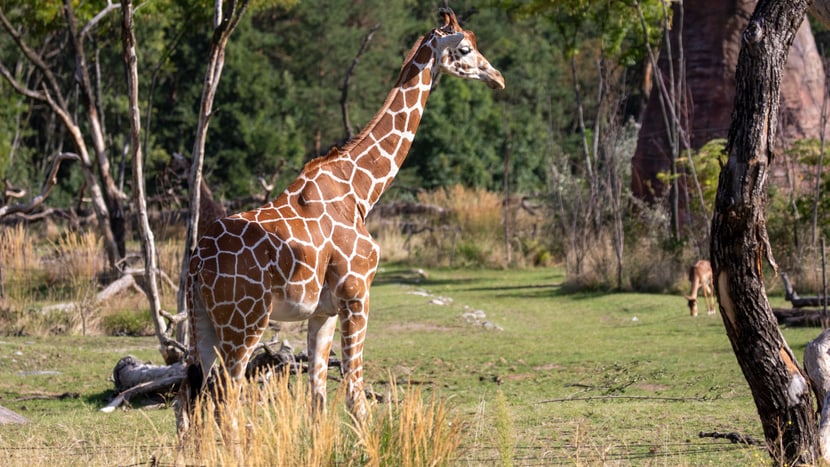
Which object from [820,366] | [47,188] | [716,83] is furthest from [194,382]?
[716,83]

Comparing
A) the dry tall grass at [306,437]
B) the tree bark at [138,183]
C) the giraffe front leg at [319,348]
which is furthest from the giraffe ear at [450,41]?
the tree bark at [138,183]

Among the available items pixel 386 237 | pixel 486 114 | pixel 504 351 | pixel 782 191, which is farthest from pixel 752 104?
pixel 486 114

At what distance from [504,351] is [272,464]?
663cm

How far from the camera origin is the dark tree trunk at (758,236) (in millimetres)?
5254

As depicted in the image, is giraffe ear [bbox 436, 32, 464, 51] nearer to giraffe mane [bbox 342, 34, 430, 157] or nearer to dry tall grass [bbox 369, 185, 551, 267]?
giraffe mane [bbox 342, 34, 430, 157]

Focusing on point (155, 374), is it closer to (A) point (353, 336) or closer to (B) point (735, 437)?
(A) point (353, 336)

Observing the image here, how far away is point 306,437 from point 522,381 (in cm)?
488

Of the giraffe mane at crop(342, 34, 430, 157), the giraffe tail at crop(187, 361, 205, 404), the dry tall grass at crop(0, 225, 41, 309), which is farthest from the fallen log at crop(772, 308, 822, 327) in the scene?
the dry tall grass at crop(0, 225, 41, 309)

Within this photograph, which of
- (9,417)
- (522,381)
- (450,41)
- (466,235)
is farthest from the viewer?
(466,235)

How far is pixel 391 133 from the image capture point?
701 cm

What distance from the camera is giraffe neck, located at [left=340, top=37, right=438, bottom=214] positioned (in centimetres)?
686

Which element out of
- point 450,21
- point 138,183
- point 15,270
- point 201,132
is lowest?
point 15,270

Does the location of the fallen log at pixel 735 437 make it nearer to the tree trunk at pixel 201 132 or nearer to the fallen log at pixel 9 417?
the tree trunk at pixel 201 132

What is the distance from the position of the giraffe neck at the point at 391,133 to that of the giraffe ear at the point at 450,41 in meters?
0.08
